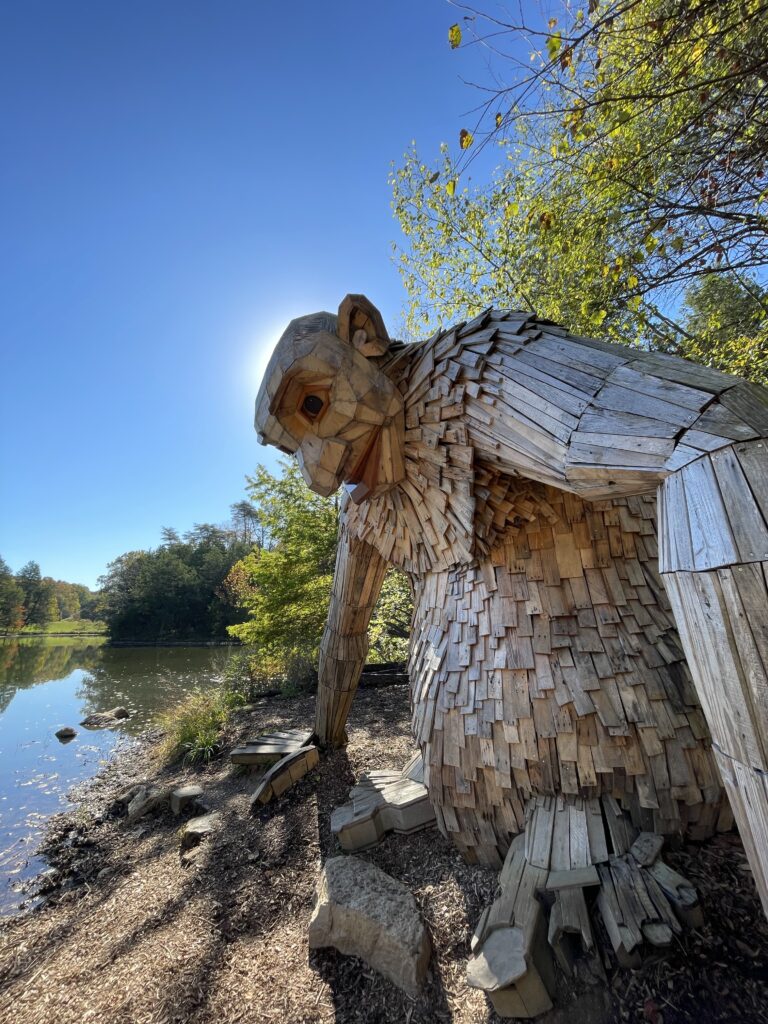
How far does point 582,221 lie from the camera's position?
3.48 meters

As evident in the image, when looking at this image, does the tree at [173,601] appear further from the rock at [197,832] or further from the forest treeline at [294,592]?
the rock at [197,832]

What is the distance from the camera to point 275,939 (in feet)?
6.43

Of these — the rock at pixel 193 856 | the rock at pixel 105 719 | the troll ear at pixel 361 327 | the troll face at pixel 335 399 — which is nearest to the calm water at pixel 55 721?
the rock at pixel 105 719

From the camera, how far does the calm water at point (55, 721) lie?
5230mm

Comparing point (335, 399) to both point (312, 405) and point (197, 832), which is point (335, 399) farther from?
point (197, 832)


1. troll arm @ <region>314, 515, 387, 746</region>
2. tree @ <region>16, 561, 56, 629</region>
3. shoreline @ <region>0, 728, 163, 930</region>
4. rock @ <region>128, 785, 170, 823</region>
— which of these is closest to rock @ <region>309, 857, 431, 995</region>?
troll arm @ <region>314, 515, 387, 746</region>

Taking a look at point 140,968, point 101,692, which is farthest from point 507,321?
point 101,692

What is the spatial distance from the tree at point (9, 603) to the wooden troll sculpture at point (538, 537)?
52571 mm

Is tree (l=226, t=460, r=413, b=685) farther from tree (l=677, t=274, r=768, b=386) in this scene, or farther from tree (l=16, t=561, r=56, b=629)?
tree (l=16, t=561, r=56, b=629)

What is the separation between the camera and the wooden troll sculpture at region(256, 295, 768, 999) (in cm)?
89

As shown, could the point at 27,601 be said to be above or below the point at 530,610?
above

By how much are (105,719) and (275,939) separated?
10.6 meters

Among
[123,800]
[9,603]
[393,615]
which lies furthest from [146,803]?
[9,603]

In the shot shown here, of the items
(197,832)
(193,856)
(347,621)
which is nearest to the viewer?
(347,621)
